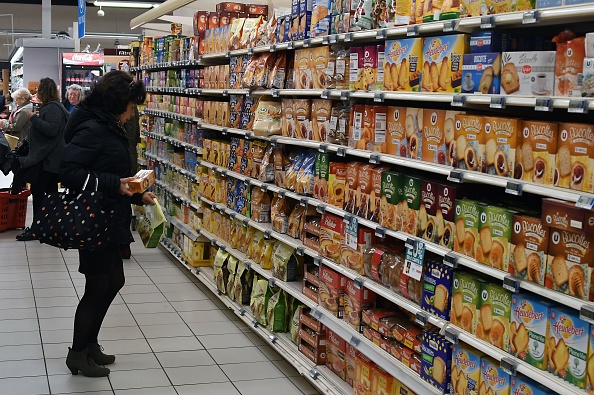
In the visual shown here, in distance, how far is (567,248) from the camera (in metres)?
2.86

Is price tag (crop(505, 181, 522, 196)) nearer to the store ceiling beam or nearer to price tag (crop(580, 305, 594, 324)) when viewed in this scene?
price tag (crop(580, 305, 594, 324))

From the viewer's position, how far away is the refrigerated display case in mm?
16141

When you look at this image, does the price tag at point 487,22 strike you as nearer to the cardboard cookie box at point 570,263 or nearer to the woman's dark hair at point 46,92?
the cardboard cookie box at point 570,263

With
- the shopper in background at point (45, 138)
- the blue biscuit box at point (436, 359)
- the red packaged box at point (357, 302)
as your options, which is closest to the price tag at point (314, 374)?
the red packaged box at point (357, 302)

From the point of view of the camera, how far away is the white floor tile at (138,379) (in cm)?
495

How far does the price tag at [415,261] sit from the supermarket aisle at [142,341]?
5.07 feet

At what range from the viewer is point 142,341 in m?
5.85

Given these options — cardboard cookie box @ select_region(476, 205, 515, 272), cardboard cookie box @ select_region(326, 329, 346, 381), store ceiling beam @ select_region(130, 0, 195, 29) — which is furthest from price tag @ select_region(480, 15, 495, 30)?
store ceiling beam @ select_region(130, 0, 195, 29)

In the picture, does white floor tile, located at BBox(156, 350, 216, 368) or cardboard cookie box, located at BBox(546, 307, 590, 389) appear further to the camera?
white floor tile, located at BBox(156, 350, 216, 368)

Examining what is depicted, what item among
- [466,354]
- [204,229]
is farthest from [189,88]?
[466,354]

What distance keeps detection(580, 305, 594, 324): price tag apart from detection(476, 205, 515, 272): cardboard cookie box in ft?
1.63

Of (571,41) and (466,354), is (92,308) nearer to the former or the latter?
(466,354)

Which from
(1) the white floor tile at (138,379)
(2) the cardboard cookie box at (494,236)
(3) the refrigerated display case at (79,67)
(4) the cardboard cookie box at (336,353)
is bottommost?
(1) the white floor tile at (138,379)

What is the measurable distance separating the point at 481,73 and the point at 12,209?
27.4 ft
